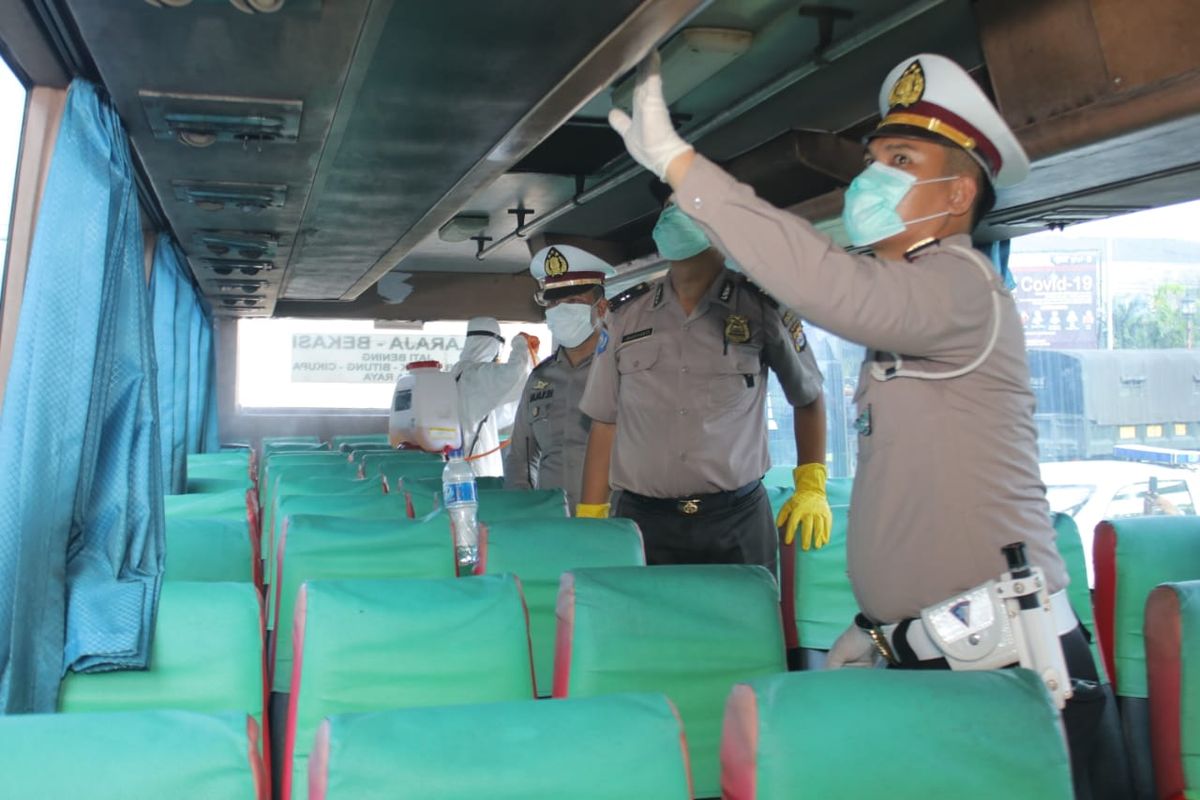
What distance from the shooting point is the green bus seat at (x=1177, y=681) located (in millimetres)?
2176

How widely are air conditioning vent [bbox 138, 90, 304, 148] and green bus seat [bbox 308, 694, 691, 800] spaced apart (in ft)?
9.08

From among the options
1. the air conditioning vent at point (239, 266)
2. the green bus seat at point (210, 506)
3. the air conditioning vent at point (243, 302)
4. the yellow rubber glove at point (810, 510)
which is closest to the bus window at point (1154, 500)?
the yellow rubber glove at point (810, 510)

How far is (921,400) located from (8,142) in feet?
9.77

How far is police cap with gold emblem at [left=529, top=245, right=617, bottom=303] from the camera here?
5.25m

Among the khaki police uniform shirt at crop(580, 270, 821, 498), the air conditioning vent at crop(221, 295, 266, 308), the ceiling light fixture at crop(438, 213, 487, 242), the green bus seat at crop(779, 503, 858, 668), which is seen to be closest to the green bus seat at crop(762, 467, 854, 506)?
the green bus seat at crop(779, 503, 858, 668)

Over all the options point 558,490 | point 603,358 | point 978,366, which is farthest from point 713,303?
point 978,366

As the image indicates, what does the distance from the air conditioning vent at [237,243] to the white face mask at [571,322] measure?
215 cm

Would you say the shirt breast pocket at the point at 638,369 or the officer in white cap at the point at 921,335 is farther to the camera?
the shirt breast pocket at the point at 638,369

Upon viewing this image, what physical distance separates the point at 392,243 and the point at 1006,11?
4268 millimetres

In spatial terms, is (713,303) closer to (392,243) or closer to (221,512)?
(221,512)

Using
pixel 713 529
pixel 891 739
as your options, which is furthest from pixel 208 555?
pixel 891 739

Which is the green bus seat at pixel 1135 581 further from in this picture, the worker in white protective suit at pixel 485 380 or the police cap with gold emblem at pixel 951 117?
the worker in white protective suit at pixel 485 380

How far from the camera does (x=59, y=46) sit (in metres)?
3.14

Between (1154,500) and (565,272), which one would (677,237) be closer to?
(565,272)
